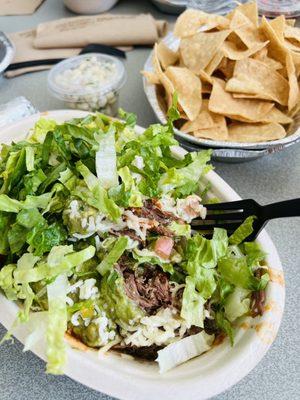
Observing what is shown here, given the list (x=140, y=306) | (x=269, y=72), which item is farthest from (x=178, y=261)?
(x=269, y=72)

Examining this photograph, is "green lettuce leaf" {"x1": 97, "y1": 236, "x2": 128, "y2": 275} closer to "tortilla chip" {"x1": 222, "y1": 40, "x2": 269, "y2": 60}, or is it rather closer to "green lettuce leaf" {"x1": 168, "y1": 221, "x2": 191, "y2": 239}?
"green lettuce leaf" {"x1": 168, "y1": 221, "x2": 191, "y2": 239}

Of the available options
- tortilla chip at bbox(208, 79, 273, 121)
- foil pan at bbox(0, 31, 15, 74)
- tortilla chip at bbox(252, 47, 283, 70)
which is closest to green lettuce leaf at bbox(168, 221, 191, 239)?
tortilla chip at bbox(208, 79, 273, 121)

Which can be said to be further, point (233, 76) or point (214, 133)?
point (233, 76)

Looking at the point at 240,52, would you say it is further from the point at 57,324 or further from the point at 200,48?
the point at 57,324

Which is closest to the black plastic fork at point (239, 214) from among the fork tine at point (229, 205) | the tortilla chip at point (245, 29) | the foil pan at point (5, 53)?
the fork tine at point (229, 205)

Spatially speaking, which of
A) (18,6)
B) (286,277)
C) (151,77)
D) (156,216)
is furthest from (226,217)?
(18,6)

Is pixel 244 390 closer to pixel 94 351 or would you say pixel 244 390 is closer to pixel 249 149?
pixel 94 351
